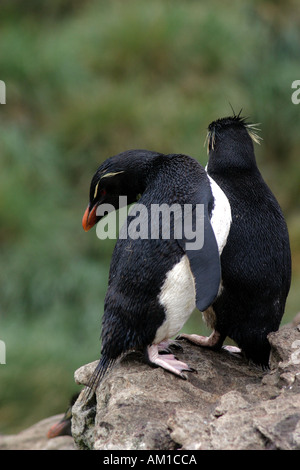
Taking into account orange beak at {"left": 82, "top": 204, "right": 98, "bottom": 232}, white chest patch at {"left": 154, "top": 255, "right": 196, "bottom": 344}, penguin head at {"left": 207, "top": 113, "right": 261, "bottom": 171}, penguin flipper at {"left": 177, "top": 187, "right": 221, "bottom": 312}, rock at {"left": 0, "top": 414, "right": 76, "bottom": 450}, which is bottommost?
rock at {"left": 0, "top": 414, "right": 76, "bottom": 450}

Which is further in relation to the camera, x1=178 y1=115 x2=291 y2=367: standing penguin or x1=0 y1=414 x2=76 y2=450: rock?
x1=0 y1=414 x2=76 y2=450: rock

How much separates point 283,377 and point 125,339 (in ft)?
1.30

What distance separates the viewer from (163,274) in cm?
175

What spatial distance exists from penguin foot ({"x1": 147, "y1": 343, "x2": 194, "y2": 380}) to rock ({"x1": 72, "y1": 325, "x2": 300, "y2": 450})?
0.06 ft

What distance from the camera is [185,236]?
1.76m

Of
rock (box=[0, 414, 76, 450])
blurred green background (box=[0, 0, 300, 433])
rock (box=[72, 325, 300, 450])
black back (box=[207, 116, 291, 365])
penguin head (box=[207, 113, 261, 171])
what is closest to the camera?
rock (box=[72, 325, 300, 450])

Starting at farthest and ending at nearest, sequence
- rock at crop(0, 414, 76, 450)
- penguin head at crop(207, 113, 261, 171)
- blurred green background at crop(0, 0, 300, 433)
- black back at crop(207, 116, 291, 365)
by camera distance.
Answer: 1. blurred green background at crop(0, 0, 300, 433)
2. rock at crop(0, 414, 76, 450)
3. penguin head at crop(207, 113, 261, 171)
4. black back at crop(207, 116, 291, 365)

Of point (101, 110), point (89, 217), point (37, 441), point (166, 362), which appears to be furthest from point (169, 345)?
point (101, 110)

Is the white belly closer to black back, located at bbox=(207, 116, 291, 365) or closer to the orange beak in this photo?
black back, located at bbox=(207, 116, 291, 365)

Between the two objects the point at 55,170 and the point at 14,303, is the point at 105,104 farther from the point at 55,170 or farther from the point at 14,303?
the point at 14,303

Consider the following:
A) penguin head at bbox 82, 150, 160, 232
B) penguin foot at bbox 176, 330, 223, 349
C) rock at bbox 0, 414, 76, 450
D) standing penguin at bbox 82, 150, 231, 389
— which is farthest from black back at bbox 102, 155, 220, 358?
rock at bbox 0, 414, 76, 450

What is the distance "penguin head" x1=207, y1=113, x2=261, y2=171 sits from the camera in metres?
2.03
